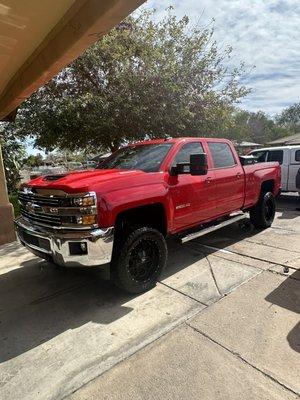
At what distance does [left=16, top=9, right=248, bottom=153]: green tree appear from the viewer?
9.48m

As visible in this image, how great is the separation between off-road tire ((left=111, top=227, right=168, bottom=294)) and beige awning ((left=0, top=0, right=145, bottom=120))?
2.32 meters

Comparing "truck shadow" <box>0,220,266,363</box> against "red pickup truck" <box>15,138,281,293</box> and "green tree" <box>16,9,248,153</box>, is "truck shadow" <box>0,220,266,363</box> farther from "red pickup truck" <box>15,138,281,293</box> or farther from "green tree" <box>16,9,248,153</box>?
"green tree" <box>16,9,248,153</box>

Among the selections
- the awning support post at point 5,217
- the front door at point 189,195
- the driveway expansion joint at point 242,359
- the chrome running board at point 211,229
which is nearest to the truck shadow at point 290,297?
the driveway expansion joint at point 242,359

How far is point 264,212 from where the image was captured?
7133 millimetres

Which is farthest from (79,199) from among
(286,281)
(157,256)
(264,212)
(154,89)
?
(154,89)

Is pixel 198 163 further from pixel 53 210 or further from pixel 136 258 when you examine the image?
pixel 53 210

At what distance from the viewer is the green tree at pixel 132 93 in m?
9.48

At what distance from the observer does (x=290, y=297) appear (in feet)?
13.1

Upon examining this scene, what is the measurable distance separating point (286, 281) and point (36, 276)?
3651 millimetres

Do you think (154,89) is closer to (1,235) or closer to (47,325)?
(1,235)

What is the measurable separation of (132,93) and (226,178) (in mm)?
4977

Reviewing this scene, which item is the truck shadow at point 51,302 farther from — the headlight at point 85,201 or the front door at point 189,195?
the headlight at point 85,201

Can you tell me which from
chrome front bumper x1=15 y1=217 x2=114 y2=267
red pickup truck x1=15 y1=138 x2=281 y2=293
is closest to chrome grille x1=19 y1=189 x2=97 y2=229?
red pickup truck x1=15 y1=138 x2=281 y2=293

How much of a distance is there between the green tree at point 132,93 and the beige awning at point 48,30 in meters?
4.21
